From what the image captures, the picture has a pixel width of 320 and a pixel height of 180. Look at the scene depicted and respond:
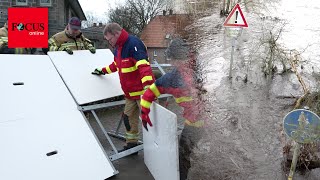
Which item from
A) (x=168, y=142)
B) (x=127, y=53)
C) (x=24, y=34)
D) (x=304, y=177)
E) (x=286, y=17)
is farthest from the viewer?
(x=286, y=17)

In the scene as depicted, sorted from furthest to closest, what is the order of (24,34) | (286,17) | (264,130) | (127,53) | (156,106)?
(286,17), (24,34), (264,130), (127,53), (156,106)

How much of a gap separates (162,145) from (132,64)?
134 centimetres

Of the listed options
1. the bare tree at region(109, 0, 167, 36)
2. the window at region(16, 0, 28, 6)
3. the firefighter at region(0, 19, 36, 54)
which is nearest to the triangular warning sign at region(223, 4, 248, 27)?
the firefighter at region(0, 19, 36, 54)

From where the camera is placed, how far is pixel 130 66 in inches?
170

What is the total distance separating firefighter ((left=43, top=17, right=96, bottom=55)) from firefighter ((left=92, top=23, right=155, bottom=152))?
1096 mm

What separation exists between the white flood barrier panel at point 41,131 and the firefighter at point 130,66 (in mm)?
763

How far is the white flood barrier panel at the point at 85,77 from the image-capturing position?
4371 millimetres

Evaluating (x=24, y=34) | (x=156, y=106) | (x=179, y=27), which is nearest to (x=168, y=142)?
(x=156, y=106)

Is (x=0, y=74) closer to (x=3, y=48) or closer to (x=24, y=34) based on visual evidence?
(x=3, y=48)

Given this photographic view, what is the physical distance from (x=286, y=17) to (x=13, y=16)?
13558mm

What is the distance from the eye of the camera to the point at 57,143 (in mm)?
3615

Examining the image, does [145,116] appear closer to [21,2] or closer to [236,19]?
[236,19]

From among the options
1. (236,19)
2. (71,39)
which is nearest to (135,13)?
(236,19)

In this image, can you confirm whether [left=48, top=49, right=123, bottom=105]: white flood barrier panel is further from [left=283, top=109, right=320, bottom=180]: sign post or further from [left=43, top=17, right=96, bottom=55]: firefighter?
[left=283, top=109, right=320, bottom=180]: sign post
